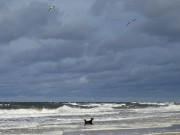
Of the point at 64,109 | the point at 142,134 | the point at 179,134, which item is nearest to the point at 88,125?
the point at 142,134

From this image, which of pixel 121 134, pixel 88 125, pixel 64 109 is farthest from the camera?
pixel 64 109

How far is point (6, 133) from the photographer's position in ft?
70.8

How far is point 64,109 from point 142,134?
4692 cm

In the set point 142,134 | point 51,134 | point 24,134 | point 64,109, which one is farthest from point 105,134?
point 64,109

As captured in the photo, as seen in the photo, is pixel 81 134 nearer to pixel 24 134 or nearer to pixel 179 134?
pixel 24 134

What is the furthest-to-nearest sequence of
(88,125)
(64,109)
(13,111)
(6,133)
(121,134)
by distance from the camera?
1. (64,109)
2. (13,111)
3. (88,125)
4. (6,133)
5. (121,134)

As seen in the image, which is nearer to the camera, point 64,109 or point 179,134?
point 179,134

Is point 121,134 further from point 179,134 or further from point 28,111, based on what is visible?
point 28,111

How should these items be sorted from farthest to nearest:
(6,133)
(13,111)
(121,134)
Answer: (13,111), (6,133), (121,134)

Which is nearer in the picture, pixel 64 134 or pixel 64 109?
pixel 64 134

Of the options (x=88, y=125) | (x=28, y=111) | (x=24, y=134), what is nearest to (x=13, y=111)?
(x=28, y=111)

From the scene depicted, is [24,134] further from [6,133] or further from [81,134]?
[81,134]

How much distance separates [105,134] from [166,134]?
140 inches

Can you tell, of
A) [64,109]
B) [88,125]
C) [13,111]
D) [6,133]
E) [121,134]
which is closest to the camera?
[121,134]
